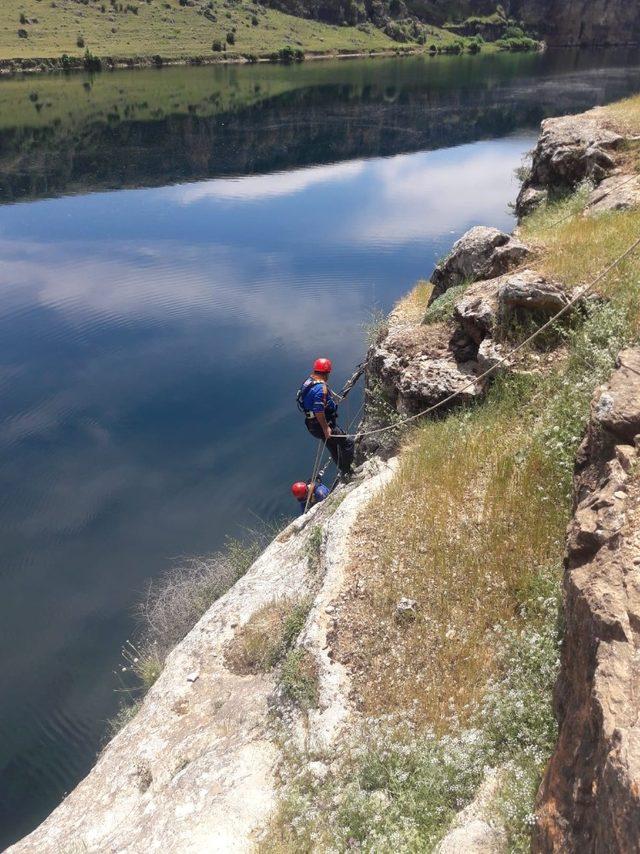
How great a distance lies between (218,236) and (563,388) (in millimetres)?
29626

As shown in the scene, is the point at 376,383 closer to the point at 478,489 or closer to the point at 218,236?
the point at 478,489

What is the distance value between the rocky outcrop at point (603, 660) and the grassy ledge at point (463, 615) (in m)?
0.57

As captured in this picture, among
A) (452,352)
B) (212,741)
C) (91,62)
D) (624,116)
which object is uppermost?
(624,116)

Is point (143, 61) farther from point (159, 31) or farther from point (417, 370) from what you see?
point (417, 370)

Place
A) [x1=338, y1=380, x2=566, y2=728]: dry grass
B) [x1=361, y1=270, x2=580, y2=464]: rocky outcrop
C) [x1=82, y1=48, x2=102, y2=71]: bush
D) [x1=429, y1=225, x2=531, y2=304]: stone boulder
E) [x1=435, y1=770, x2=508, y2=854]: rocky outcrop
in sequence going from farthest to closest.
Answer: [x1=82, y1=48, x2=102, y2=71]: bush
[x1=429, y1=225, x2=531, y2=304]: stone boulder
[x1=361, y1=270, x2=580, y2=464]: rocky outcrop
[x1=338, y1=380, x2=566, y2=728]: dry grass
[x1=435, y1=770, x2=508, y2=854]: rocky outcrop

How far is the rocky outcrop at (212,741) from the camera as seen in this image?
605cm

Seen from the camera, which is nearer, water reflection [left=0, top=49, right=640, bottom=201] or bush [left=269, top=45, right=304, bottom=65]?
water reflection [left=0, top=49, right=640, bottom=201]

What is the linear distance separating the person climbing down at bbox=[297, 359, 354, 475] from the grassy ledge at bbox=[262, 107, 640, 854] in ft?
10.3

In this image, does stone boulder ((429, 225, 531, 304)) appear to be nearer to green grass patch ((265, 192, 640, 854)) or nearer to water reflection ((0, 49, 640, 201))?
green grass patch ((265, 192, 640, 854))

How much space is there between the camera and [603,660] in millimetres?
3844

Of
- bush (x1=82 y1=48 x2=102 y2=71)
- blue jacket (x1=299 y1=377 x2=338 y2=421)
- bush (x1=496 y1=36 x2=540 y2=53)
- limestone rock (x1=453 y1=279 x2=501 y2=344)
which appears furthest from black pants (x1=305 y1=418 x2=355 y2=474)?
bush (x1=496 y1=36 x2=540 y2=53)

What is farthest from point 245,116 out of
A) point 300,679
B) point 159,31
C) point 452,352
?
point 300,679

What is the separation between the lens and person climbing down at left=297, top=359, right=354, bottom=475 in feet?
39.7

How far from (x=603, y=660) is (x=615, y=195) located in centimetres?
1039
